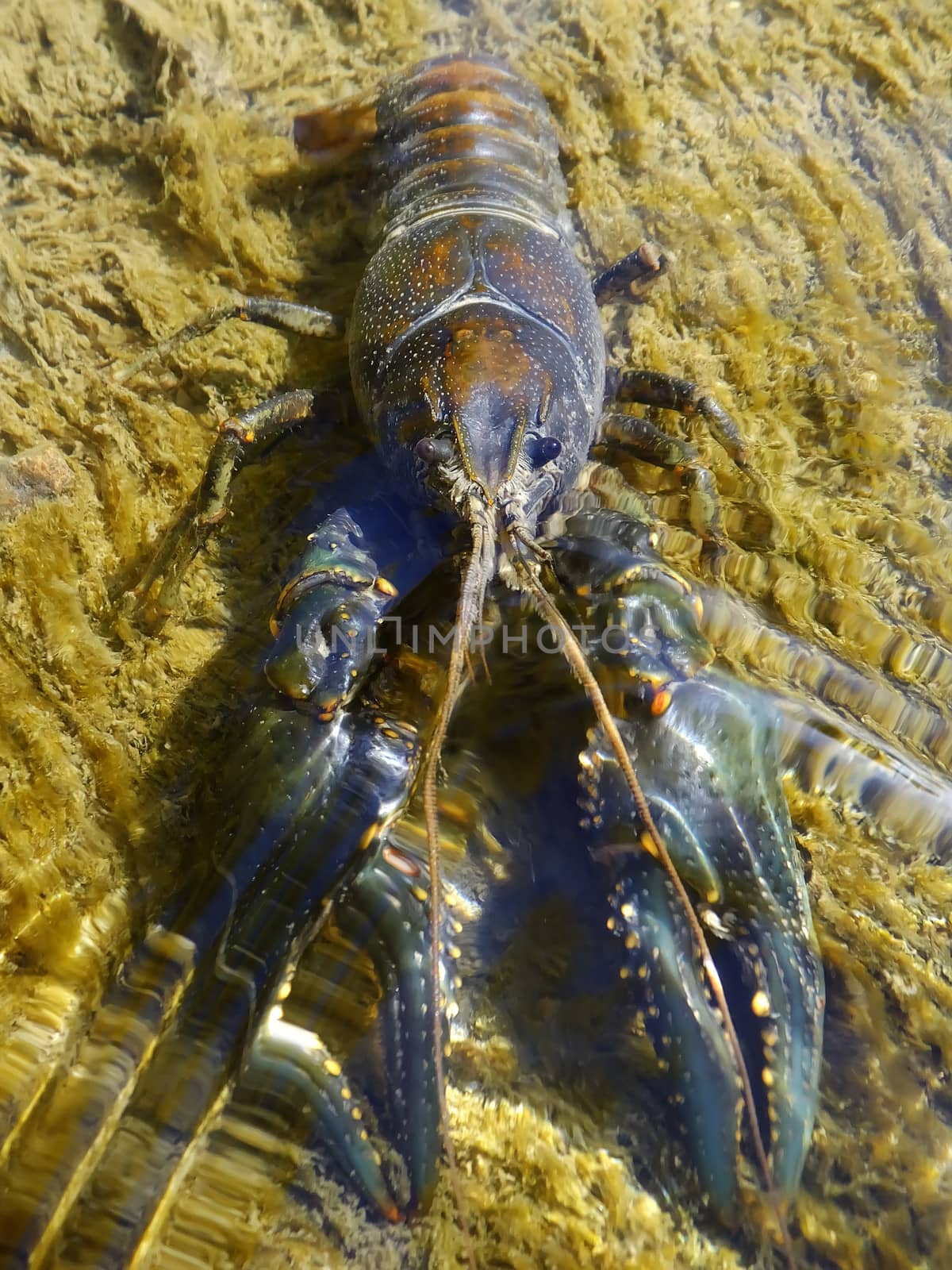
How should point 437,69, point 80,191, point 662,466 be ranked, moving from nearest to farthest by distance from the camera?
point 662,466 → point 80,191 → point 437,69

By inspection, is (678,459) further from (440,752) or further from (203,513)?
(203,513)

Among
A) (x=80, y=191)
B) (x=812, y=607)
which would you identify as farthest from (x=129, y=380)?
(x=812, y=607)

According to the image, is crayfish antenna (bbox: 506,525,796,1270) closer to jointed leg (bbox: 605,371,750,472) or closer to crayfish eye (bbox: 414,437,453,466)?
crayfish eye (bbox: 414,437,453,466)

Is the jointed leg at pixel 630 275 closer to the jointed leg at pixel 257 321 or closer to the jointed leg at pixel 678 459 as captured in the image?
the jointed leg at pixel 678 459

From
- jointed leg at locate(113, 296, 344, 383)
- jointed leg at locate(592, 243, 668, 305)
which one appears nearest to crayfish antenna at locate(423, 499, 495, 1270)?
jointed leg at locate(113, 296, 344, 383)

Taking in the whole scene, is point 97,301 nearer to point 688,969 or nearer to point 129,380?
point 129,380
